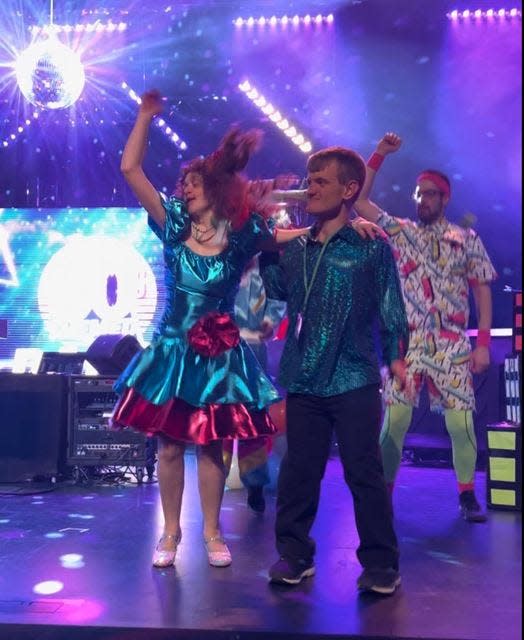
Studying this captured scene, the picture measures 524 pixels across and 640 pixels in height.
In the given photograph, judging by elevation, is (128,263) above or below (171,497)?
above

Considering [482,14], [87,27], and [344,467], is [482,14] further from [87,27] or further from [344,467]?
[344,467]

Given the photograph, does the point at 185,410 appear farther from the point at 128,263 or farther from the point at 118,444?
the point at 128,263

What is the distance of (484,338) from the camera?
13.3 ft

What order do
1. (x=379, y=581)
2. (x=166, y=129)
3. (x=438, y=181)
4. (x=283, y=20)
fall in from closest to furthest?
1. (x=379, y=581)
2. (x=438, y=181)
3. (x=283, y=20)
4. (x=166, y=129)

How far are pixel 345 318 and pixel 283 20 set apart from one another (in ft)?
19.2

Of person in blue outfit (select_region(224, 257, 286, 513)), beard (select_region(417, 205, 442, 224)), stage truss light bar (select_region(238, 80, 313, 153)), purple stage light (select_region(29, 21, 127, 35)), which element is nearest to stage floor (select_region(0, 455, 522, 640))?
person in blue outfit (select_region(224, 257, 286, 513))

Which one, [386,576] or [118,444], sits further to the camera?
[118,444]

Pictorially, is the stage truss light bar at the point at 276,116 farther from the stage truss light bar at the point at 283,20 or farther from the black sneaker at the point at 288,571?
the black sneaker at the point at 288,571

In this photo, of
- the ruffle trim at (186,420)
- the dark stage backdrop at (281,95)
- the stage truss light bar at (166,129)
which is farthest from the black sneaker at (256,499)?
the stage truss light bar at (166,129)

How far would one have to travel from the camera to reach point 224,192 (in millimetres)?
3006

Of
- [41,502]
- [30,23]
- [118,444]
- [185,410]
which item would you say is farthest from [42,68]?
[185,410]

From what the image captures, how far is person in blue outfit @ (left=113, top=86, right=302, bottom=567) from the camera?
115 inches

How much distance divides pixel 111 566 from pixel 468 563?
138 centimetres

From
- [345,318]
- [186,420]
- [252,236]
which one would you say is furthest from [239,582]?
[252,236]
